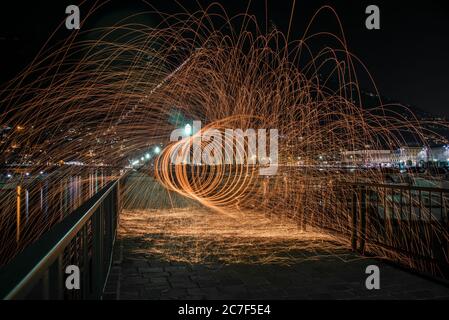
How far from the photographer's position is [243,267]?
20.9 ft

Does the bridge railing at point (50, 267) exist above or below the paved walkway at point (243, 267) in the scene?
above

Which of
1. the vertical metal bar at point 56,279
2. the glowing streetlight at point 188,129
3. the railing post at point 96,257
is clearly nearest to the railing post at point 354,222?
the railing post at point 96,257

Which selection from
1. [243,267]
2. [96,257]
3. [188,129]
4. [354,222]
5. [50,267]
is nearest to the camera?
[50,267]

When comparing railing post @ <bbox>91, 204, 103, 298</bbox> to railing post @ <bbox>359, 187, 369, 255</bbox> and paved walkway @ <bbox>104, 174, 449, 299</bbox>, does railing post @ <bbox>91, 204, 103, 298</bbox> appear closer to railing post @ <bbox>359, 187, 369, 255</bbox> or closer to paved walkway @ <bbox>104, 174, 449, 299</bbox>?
paved walkway @ <bbox>104, 174, 449, 299</bbox>

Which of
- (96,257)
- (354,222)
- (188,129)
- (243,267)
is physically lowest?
(243,267)

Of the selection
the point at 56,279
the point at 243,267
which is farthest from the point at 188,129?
the point at 56,279

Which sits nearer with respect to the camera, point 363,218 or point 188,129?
point 363,218

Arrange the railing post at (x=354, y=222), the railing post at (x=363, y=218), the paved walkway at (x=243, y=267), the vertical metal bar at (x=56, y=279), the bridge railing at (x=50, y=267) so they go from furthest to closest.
→ the railing post at (x=354, y=222), the railing post at (x=363, y=218), the paved walkway at (x=243, y=267), the vertical metal bar at (x=56, y=279), the bridge railing at (x=50, y=267)

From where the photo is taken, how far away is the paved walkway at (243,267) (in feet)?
17.0

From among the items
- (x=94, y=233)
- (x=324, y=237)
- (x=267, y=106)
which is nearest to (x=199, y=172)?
(x=267, y=106)

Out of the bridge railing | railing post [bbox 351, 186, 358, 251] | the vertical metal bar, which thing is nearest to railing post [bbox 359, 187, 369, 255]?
railing post [bbox 351, 186, 358, 251]

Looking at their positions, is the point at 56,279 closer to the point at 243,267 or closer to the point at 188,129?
the point at 243,267

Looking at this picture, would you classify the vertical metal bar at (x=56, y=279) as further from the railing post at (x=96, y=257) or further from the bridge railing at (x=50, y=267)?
the railing post at (x=96, y=257)
